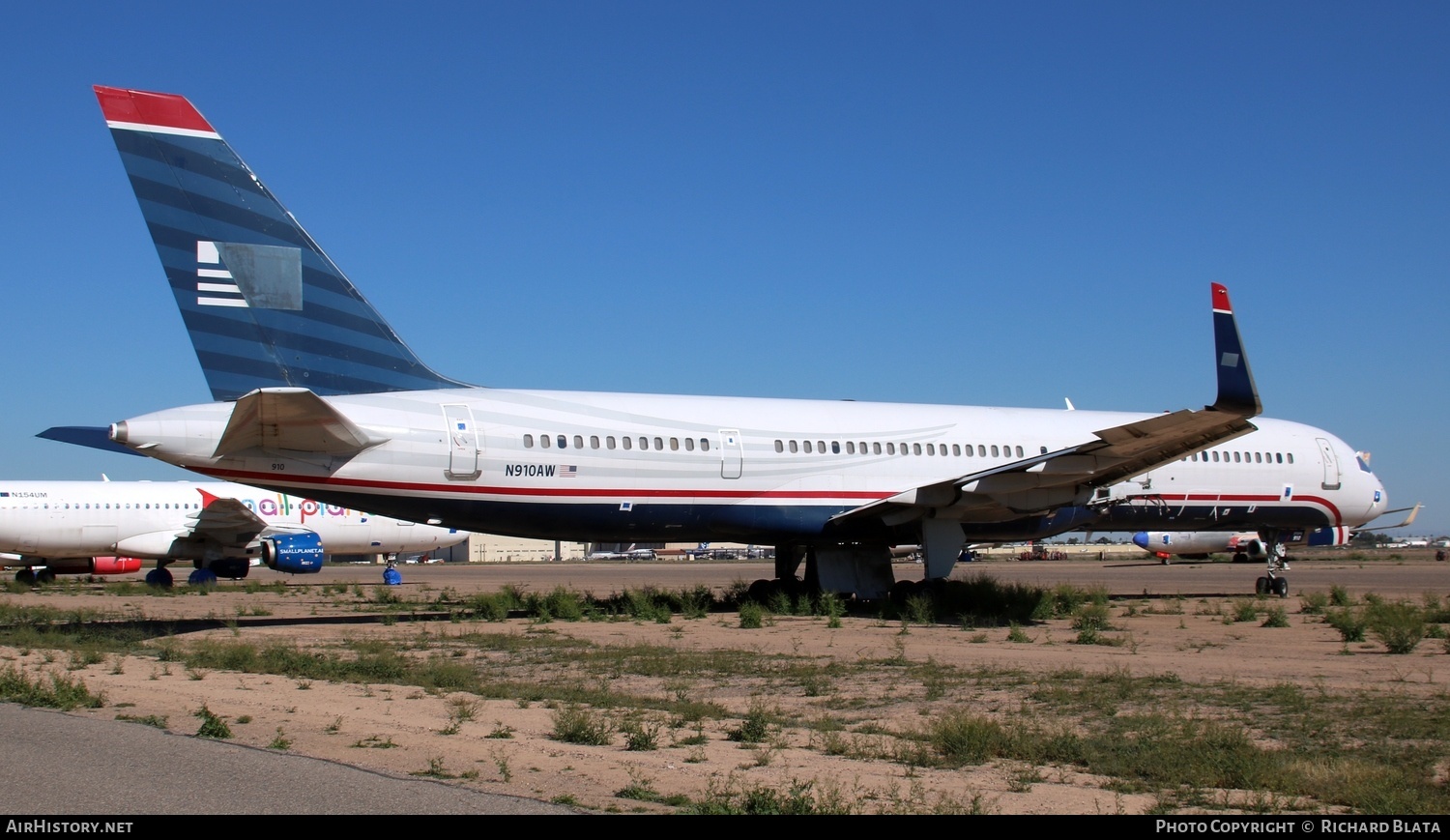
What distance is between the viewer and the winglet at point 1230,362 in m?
16.3

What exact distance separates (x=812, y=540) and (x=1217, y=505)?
8752mm

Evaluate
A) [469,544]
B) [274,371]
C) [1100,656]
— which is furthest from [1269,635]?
[469,544]

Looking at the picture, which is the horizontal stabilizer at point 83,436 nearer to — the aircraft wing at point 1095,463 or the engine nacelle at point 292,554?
the aircraft wing at point 1095,463

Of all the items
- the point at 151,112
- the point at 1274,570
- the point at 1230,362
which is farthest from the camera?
the point at 1274,570

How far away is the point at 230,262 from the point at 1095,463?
13.2m

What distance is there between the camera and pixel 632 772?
687 cm

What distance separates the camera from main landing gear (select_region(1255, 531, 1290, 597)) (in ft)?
80.2

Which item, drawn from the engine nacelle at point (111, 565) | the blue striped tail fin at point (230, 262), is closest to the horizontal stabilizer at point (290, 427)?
the blue striped tail fin at point (230, 262)

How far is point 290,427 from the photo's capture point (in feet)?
50.4

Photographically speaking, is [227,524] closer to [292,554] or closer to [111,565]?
[292,554]

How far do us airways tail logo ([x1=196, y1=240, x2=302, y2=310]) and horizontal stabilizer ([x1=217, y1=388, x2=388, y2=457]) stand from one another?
172 centimetres

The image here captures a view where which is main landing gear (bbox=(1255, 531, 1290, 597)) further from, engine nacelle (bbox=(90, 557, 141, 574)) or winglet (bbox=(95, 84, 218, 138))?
engine nacelle (bbox=(90, 557, 141, 574))

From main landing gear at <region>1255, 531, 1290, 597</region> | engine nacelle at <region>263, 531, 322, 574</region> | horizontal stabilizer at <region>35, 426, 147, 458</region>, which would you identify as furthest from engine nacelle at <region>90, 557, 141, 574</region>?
main landing gear at <region>1255, 531, 1290, 597</region>

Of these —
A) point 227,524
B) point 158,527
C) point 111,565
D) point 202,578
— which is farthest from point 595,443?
point 111,565
